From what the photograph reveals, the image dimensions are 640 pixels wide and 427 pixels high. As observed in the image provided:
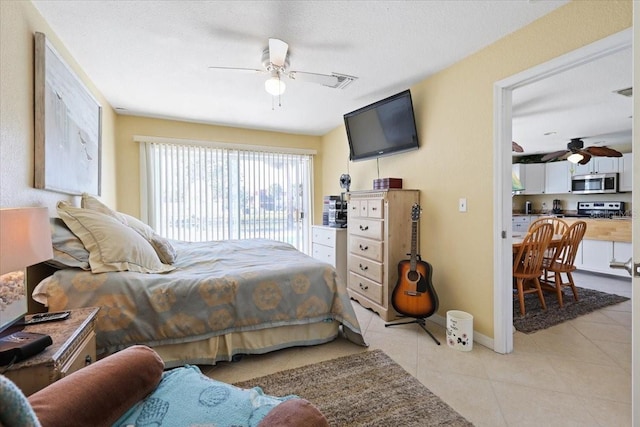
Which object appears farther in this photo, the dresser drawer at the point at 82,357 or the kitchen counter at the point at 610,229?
the kitchen counter at the point at 610,229

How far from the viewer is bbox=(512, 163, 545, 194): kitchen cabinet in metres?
6.17

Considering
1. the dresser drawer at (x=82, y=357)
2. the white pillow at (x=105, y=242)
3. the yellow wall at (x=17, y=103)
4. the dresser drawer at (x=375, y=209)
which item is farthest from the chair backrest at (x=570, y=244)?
the yellow wall at (x=17, y=103)

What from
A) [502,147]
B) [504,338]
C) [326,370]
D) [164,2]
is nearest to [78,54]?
[164,2]

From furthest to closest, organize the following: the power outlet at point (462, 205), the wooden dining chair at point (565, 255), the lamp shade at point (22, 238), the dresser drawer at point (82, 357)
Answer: the wooden dining chair at point (565, 255) → the power outlet at point (462, 205) → the dresser drawer at point (82, 357) → the lamp shade at point (22, 238)

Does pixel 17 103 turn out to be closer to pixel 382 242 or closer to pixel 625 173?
pixel 382 242

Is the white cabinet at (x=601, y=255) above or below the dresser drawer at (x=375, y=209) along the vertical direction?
below

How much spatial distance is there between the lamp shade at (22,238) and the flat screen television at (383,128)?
288 cm

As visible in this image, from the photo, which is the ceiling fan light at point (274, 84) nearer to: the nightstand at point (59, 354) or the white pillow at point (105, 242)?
the white pillow at point (105, 242)

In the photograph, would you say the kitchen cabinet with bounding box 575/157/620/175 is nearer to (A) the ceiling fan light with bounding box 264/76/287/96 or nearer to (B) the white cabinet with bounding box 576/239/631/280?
(B) the white cabinet with bounding box 576/239/631/280

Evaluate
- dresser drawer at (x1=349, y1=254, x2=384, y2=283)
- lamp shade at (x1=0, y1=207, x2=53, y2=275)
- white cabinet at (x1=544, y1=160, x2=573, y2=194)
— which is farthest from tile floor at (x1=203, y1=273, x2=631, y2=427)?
white cabinet at (x1=544, y1=160, x2=573, y2=194)

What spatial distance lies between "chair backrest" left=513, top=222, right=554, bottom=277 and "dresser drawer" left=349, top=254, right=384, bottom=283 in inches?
57.1

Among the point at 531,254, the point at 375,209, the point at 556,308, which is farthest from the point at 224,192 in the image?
the point at 556,308

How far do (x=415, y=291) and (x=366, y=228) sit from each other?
867 mm

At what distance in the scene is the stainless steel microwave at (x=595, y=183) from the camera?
5.09 m
